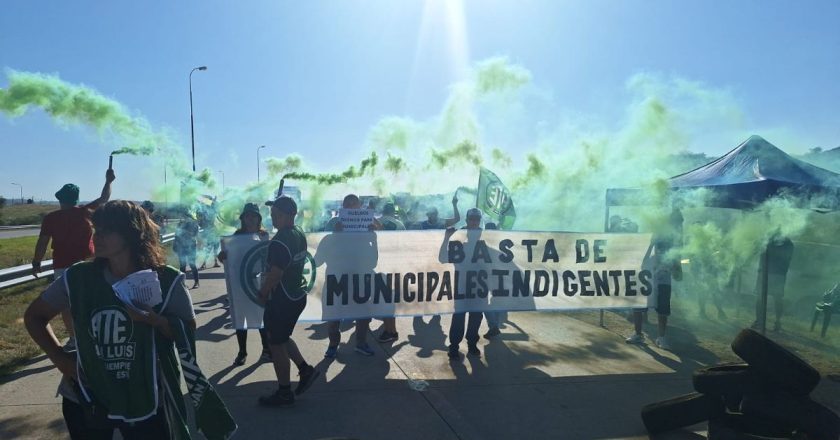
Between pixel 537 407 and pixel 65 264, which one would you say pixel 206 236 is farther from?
pixel 537 407

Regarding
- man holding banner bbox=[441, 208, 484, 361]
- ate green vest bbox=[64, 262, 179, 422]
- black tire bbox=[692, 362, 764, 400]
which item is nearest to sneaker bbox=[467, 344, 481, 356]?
man holding banner bbox=[441, 208, 484, 361]

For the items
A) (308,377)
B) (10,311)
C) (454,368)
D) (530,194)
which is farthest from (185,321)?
(530,194)

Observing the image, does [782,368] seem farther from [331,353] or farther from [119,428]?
[331,353]

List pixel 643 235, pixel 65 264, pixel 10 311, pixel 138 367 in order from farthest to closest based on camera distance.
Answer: pixel 10 311
pixel 643 235
pixel 65 264
pixel 138 367

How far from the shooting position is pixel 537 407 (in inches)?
188

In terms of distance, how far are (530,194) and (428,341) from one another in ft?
25.5

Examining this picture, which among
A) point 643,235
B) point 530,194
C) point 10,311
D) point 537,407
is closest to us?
point 537,407

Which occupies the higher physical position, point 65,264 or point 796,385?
point 65,264

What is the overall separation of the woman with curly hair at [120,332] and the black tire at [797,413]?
12.5ft

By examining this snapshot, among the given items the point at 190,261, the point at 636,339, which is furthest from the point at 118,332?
the point at 190,261

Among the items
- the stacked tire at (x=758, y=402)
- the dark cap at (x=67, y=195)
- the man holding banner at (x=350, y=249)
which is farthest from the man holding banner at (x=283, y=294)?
the stacked tire at (x=758, y=402)

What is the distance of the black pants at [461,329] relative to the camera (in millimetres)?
6336

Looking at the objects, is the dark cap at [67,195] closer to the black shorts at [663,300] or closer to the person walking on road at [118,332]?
the person walking on road at [118,332]

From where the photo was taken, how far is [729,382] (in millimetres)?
3955
